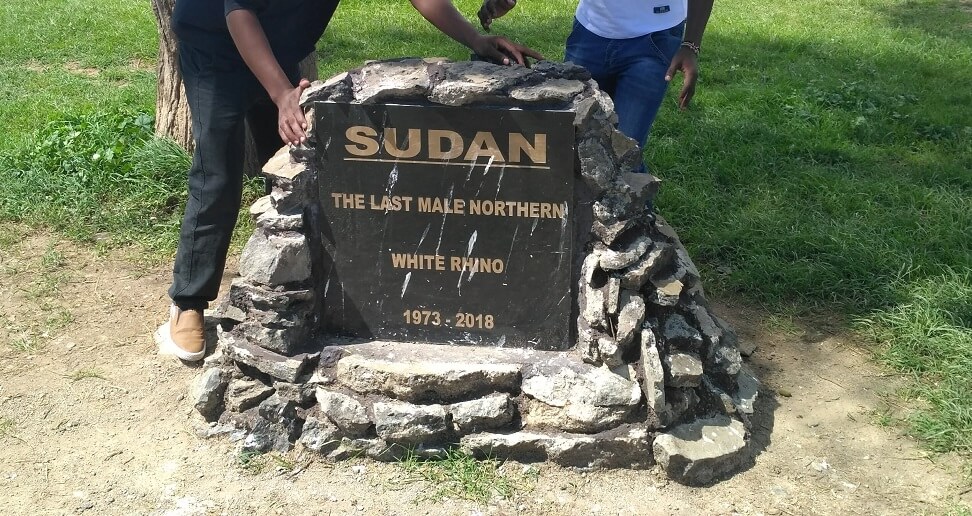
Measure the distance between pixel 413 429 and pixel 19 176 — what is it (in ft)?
12.1

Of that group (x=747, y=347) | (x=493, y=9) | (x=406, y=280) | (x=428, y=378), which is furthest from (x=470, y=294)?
(x=747, y=347)

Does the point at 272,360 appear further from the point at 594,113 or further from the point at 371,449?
the point at 594,113

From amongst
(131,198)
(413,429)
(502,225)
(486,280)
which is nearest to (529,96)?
(502,225)

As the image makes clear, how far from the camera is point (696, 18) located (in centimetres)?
372

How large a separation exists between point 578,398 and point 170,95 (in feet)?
11.7

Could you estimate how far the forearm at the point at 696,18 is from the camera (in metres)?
3.72

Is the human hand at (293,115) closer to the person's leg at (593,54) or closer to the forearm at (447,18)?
the forearm at (447,18)

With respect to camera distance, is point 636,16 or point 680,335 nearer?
point 680,335

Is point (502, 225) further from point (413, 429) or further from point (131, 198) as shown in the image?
point (131, 198)

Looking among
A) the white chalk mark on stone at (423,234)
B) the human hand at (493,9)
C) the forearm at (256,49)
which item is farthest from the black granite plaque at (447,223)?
the human hand at (493,9)

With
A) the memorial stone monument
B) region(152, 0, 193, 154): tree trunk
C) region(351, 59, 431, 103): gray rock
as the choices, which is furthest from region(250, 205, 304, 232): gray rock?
region(152, 0, 193, 154): tree trunk

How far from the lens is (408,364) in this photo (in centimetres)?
325

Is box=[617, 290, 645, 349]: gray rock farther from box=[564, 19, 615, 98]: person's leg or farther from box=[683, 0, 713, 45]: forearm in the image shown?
box=[683, 0, 713, 45]: forearm

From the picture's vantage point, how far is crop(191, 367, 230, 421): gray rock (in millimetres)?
3369
